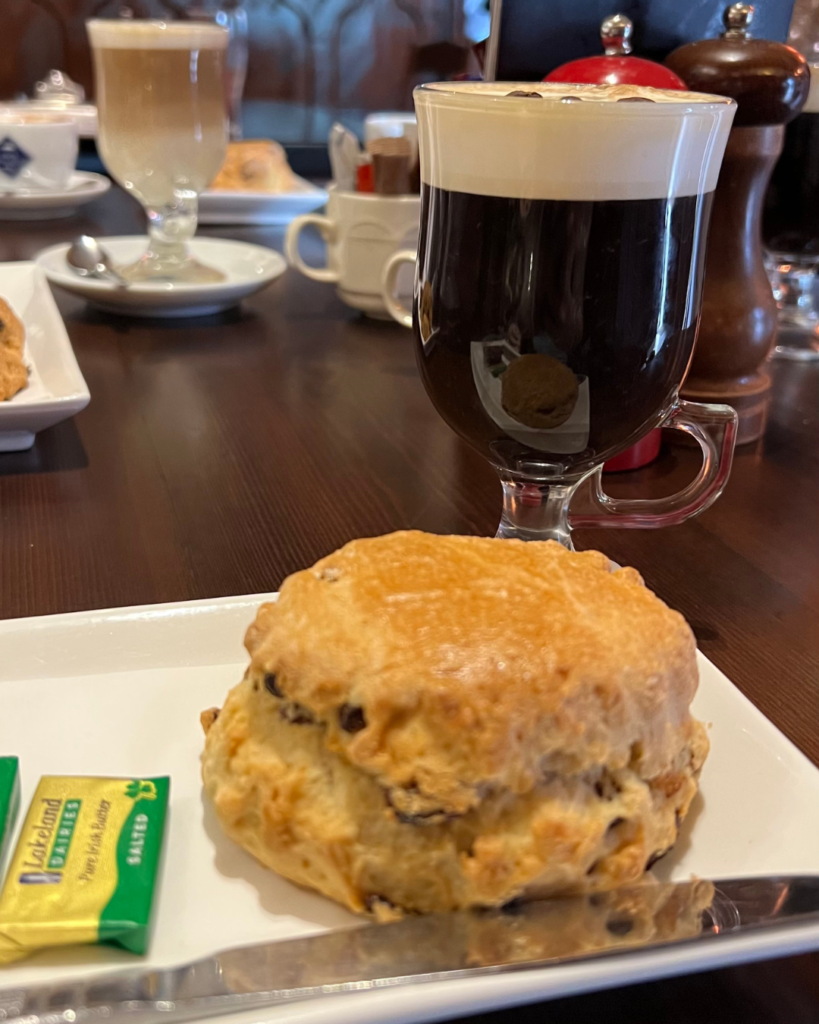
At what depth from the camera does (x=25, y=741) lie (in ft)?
1.61

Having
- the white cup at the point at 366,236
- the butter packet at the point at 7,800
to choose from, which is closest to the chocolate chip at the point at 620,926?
the butter packet at the point at 7,800

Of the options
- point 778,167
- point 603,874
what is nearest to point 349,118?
point 778,167

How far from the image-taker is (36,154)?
1997 mm

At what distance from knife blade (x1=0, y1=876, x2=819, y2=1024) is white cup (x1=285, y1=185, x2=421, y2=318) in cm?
105

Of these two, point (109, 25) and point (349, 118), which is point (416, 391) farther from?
point (349, 118)

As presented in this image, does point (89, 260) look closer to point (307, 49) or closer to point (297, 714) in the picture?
point (297, 714)

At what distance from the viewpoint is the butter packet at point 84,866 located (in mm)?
374

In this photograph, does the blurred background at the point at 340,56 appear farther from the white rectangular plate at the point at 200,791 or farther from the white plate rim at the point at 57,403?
the white rectangular plate at the point at 200,791

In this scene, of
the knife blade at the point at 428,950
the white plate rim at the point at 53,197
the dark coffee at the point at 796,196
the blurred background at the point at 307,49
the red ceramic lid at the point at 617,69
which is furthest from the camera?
the blurred background at the point at 307,49

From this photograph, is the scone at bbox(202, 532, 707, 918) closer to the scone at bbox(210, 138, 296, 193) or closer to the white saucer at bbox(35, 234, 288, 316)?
the white saucer at bbox(35, 234, 288, 316)

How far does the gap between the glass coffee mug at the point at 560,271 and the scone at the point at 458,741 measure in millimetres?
199

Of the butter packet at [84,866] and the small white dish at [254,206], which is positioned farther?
the small white dish at [254,206]

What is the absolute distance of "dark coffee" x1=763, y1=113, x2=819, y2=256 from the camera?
1220 mm

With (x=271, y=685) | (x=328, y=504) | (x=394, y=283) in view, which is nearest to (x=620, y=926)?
(x=271, y=685)
